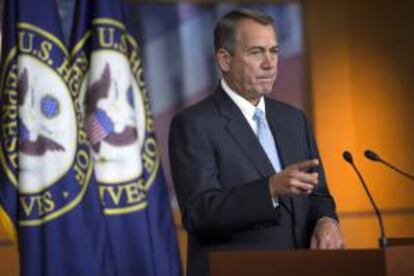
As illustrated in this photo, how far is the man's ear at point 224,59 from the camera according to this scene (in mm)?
2980

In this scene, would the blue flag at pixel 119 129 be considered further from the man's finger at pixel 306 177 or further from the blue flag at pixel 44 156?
the man's finger at pixel 306 177

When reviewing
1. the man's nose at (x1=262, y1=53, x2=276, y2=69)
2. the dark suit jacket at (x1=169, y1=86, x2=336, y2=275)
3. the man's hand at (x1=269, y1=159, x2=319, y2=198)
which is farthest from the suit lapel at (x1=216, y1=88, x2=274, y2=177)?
the man's hand at (x1=269, y1=159, x2=319, y2=198)

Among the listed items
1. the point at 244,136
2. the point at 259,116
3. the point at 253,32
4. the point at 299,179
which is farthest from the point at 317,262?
the point at 253,32

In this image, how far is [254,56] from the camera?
2922mm

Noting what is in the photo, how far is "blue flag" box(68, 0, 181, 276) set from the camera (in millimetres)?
4477

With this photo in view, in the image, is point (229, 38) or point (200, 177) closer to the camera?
point (200, 177)

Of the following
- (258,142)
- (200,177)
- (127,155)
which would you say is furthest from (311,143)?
(127,155)

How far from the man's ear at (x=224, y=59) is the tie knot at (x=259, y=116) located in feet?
0.55

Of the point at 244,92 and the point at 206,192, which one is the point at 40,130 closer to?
the point at 244,92

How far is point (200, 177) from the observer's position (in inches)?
109

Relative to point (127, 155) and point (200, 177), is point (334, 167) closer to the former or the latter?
point (127, 155)

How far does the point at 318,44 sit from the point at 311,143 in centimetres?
289

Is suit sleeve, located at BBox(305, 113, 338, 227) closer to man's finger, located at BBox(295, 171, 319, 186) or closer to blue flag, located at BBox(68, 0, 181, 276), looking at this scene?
man's finger, located at BBox(295, 171, 319, 186)

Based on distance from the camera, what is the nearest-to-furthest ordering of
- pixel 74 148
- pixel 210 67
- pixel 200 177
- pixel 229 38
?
pixel 200 177
pixel 229 38
pixel 74 148
pixel 210 67
